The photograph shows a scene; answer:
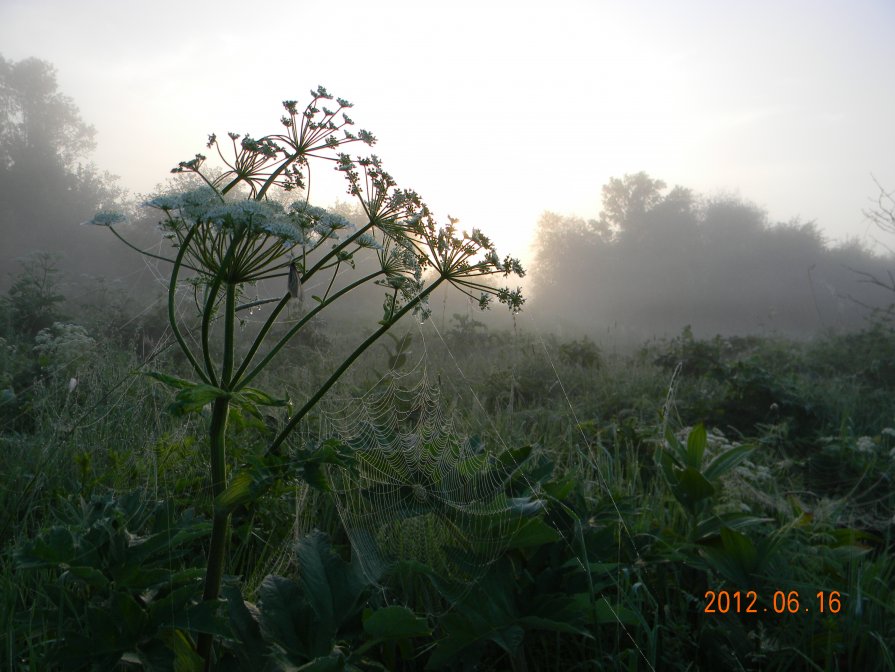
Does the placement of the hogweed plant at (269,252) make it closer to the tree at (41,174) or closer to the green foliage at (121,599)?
the green foliage at (121,599)

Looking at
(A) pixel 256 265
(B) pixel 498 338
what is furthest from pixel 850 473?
(B) pixel 498 338

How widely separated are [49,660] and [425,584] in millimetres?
969

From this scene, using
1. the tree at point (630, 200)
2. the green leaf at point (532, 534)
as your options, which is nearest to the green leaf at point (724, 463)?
the green leaf at point (532, 534)

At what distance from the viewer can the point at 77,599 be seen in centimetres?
148

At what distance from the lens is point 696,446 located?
75.5 inches

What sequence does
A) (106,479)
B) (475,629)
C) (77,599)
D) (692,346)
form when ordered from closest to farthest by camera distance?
(475,629)
(77,599)
(106,479)
(692,346)

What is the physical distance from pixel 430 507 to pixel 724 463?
3.64 feet

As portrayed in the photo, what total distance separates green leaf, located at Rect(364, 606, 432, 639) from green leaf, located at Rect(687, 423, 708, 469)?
1.18 metres

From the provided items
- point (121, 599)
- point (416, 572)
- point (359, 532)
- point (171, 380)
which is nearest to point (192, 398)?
point (171, 380)

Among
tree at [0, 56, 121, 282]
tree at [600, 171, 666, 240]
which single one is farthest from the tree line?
tree at [0, 56, 121, 282]

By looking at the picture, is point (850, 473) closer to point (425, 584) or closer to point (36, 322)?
point (425, 584)

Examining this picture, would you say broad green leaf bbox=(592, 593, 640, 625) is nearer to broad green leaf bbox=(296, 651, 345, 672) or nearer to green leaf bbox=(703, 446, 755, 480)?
broad green leaf bbox=(296, 651, 345, 672)

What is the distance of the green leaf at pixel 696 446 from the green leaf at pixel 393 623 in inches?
46.5

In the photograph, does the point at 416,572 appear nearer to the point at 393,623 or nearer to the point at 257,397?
the point at 393,623
